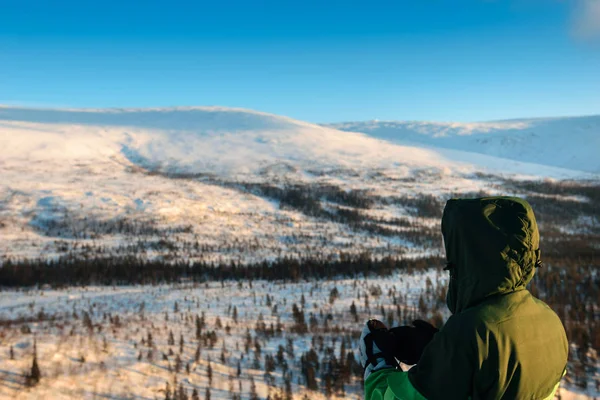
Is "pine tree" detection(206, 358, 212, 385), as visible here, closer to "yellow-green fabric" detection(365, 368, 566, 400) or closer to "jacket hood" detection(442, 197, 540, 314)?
"yellow-green fabric" detection(365, 368, 566, 400)

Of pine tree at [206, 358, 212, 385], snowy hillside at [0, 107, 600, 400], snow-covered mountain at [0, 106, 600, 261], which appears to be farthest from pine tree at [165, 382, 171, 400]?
snow-covered mountain at [0, 106, 600, 261]

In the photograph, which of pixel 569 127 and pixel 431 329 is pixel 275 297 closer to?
pixel 431 329

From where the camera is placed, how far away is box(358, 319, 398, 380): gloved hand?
70.4 inches

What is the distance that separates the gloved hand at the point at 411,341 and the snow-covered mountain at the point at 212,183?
1336 centimetres

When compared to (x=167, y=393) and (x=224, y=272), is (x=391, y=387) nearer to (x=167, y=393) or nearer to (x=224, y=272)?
(x=167, y=393)

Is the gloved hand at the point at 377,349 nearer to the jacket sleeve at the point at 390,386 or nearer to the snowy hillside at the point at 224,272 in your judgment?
the jacket sleeve at the point at 390,386

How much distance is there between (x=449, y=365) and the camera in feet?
4.83

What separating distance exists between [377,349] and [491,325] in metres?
0.55

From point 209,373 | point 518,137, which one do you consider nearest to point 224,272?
point 209,373

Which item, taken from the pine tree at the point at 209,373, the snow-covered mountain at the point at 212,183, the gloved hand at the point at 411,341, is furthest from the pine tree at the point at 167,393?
the snow-covered mountain at the point at 212,183

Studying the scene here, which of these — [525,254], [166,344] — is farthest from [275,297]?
[525,254]

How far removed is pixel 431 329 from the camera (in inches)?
72.9

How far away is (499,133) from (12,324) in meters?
143

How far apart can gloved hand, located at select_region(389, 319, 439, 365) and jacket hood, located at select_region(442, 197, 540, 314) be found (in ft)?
0.94
